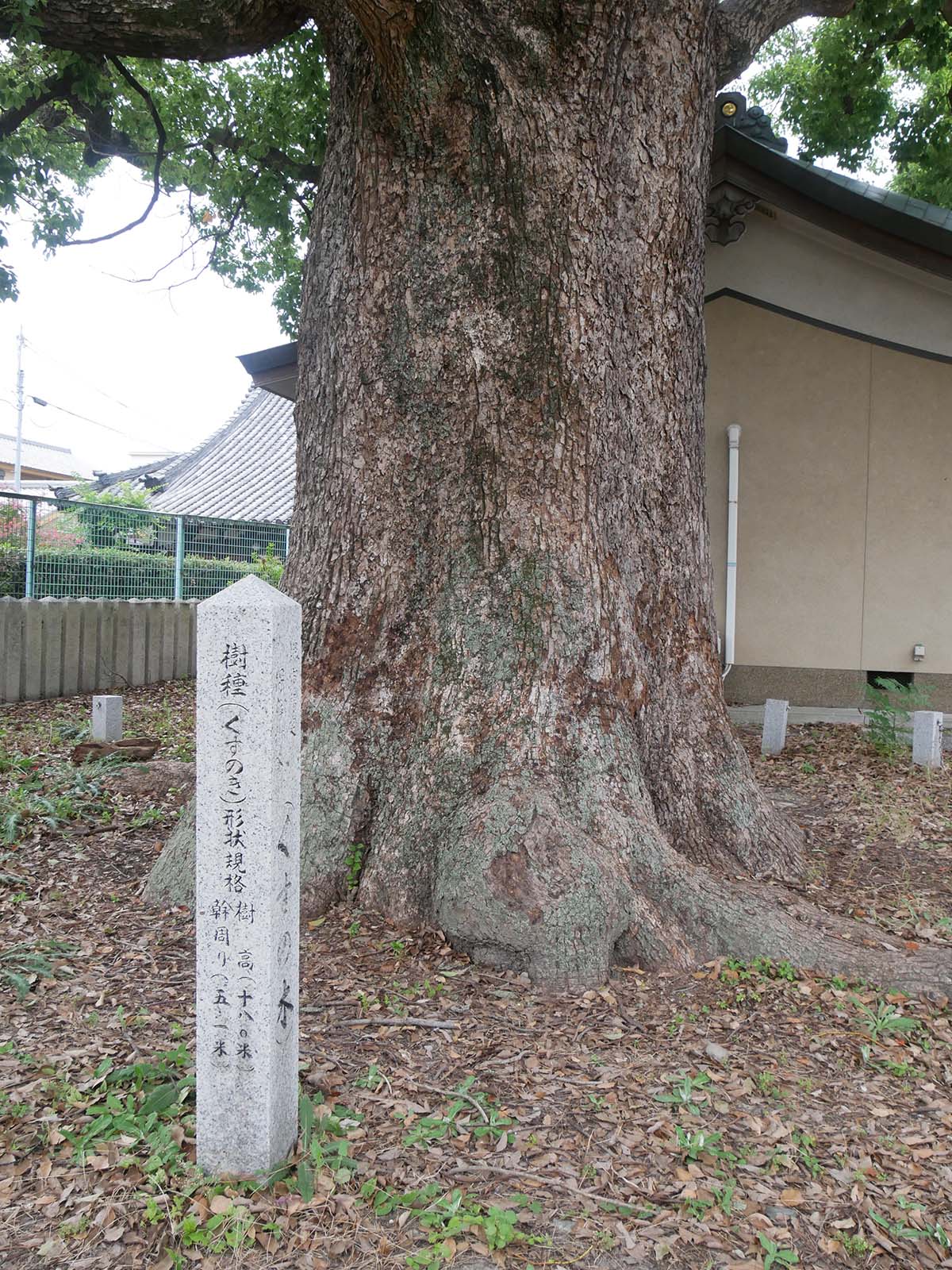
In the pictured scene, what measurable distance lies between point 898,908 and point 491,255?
3.64 metres

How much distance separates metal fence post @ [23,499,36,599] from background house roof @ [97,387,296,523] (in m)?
8.27

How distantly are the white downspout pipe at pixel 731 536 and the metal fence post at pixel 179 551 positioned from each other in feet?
23.5

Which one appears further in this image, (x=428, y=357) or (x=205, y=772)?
(x=428, y=357)

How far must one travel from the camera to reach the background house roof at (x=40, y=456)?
145ft

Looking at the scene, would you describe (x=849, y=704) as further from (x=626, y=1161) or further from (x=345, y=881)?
(x=626, y=1161)

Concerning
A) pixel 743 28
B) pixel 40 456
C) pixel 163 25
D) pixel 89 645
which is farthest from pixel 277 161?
pixel 40 456

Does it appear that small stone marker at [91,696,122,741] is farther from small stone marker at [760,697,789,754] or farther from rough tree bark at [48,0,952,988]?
small stone marker at [760,697,789,754]

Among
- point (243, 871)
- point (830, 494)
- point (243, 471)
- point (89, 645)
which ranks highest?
point (243, 471)

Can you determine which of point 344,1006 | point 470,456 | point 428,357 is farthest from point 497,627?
point 344,1006

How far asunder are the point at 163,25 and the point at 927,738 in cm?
691

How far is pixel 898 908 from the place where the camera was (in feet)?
14.5

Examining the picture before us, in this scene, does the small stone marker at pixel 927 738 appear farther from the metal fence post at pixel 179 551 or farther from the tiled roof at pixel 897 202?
the metal fence post at pixel 179 551

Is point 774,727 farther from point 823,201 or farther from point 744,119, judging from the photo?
point 744,119

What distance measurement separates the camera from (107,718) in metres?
7.00
